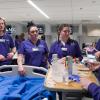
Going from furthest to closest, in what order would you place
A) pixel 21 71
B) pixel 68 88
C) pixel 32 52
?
pixel 32 52
pixel 21 71
pixel 68 88

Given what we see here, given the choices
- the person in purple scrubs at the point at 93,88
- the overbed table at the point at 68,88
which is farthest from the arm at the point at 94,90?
the overbed table at the point at 68,88

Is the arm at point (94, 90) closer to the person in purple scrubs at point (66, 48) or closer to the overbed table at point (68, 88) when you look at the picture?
the overbed table at point (68, 88)

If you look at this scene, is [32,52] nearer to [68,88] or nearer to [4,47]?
[4,47]

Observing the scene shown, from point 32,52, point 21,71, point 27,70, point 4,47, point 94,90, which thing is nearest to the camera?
point 94,90

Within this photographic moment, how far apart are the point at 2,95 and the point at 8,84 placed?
0.49 m

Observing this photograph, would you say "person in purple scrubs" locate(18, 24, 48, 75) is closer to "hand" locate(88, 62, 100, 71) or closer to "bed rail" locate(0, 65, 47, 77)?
"bed rail" locate(0, 65, 47, 77)

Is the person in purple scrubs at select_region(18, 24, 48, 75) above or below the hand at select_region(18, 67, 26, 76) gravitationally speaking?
above

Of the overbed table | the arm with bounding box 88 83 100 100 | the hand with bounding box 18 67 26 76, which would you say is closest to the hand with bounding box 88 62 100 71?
the hand with bounding box 18 67 26 76

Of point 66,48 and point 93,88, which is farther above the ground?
point 66,48

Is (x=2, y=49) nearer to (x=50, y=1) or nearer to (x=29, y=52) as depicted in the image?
(x=29, y=52)

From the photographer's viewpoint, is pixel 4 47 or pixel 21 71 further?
pixel 4 47

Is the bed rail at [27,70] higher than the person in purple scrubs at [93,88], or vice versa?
the person in purple scrubs at [93,88]

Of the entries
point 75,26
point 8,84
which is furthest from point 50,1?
point 75,26

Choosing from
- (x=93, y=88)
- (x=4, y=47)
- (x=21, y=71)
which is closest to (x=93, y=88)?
(x=93, y=88)
